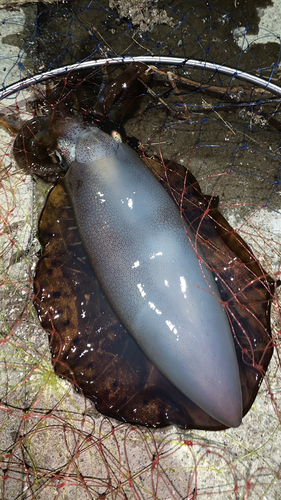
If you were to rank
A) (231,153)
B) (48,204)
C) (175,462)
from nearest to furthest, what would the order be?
Result: (175,462), (48,204), (231,153)

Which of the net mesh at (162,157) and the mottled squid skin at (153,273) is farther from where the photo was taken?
the net mesh at (162,157)

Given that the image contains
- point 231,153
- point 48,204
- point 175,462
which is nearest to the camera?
point 175,462

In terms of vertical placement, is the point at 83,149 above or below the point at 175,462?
above

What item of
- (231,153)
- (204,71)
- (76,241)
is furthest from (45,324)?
(204,71)

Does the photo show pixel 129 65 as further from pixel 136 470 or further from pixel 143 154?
pixel 136 470
